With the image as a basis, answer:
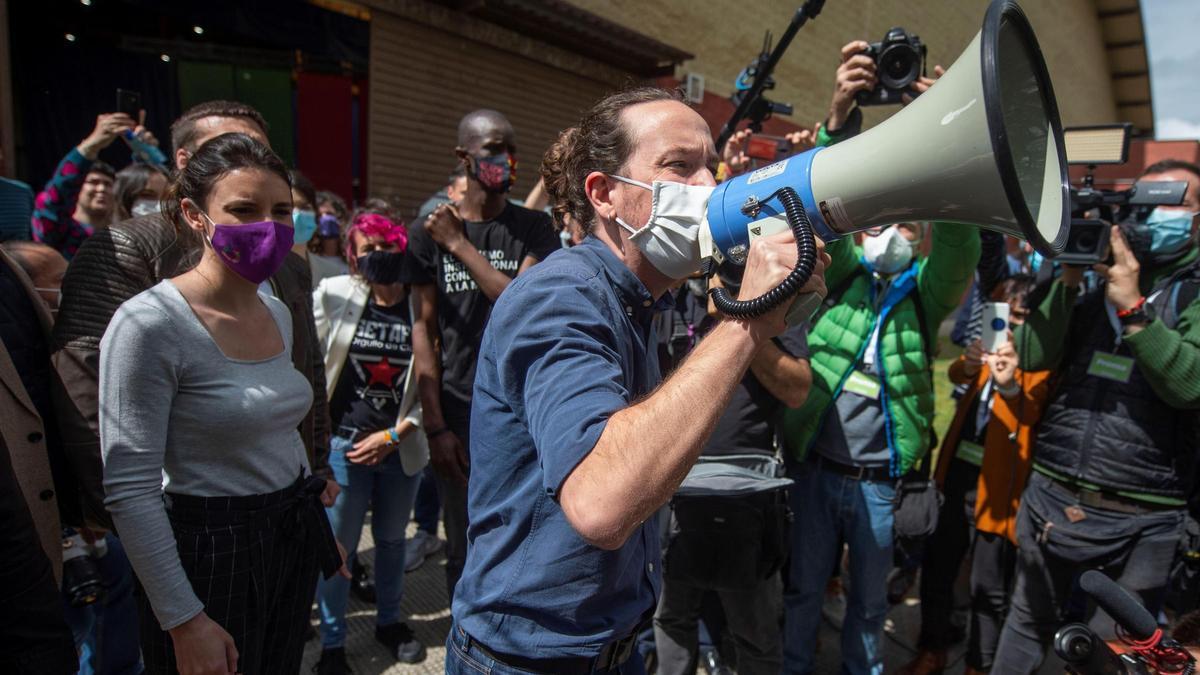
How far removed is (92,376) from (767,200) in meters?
1.84

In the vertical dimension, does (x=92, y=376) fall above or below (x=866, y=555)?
above

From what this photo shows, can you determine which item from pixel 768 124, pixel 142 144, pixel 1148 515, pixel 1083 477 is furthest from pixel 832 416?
Result: pixel 768 124

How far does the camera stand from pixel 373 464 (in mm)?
3002

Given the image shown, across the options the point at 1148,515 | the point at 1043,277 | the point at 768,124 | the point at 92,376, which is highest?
the point at 768,124

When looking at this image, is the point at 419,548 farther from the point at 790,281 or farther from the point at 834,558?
the point at 790,281

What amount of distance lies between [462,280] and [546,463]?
82.0 inches

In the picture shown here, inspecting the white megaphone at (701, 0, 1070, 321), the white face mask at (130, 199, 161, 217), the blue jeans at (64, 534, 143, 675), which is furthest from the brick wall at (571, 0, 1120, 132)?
the white megaphone at (701, 0, 1070, 321)

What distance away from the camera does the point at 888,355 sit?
8.91ft

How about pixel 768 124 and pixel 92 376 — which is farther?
pixel 768 124

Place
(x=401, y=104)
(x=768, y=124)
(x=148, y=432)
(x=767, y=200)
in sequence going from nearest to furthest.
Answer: (x=767, y=200) → (x=148, y=432) → (x=401, y=104) → (x=768, y=124)

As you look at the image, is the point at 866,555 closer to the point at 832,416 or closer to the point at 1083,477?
the point at 832,416

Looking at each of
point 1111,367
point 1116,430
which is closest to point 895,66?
point 1111,367

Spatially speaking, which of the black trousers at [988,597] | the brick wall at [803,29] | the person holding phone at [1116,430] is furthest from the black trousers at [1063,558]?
the brick wall at [803,29]

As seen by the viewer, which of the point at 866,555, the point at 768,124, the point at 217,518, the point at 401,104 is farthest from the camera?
the point at 768,124
